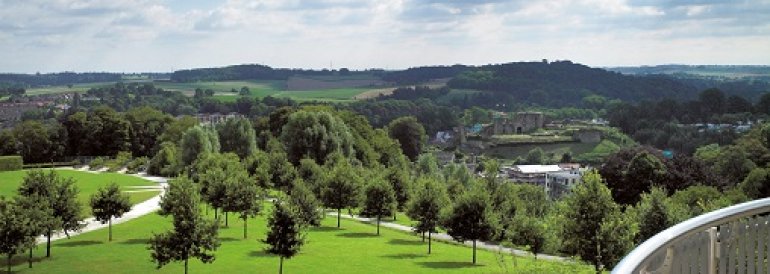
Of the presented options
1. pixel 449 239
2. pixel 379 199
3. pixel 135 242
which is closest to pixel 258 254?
pixel 135 242

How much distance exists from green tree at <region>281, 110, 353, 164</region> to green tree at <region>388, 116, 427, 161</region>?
40.7 metres

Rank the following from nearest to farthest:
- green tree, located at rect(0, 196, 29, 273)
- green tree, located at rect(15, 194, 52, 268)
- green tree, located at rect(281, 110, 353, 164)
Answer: green tree, located at rect(0, 196, 29, 273) < green tree, located at rect(15, 194, 52, 268) < green tree, located at rect(281, 110, 353, 164)

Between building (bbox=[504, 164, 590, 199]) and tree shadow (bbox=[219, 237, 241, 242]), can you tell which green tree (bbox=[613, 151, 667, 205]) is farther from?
tree shadow (bbox=[219, 237, 241, 242])

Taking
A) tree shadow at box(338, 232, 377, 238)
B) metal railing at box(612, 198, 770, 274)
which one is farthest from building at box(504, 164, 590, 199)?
metal railing at box(612, 198, 770, 274)

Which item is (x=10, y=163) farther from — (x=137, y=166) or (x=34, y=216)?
(x=34, y=216)

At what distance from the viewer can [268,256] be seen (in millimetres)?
38000

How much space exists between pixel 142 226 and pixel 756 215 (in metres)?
45.6

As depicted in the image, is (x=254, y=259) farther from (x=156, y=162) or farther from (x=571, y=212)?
(x=156, y=162)

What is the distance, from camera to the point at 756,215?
5.36m

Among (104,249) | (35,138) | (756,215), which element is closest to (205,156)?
(104,249)

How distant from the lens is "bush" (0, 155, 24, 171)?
83.1 m

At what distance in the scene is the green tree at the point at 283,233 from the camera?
3403 centimetres

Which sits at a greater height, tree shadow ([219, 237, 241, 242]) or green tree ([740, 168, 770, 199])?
green tree ([740, 168, 770, 199])

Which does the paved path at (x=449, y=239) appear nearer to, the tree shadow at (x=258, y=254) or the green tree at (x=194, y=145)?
the tree shadow at (x=258, y=254)
